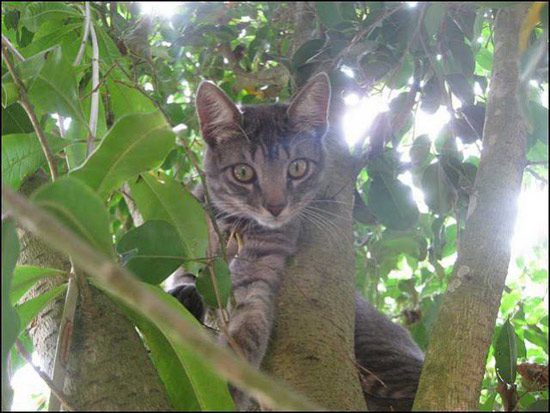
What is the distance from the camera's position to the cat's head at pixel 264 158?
8.73ft

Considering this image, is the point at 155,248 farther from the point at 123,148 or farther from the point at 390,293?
the point at 390,293

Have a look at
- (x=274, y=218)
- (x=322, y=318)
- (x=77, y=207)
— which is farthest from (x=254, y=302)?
(x=77, y=207)

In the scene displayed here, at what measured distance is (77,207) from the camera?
98cm

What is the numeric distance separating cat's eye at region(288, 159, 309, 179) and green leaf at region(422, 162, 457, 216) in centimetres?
96

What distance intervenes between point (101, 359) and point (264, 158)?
1732mm

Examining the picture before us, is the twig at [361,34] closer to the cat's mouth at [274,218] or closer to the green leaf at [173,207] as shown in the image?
the green leaf at [173,207]

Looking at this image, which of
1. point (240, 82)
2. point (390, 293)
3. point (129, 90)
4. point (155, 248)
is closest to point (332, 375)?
point (155, 248)

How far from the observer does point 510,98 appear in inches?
61.7

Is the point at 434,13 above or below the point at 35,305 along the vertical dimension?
above

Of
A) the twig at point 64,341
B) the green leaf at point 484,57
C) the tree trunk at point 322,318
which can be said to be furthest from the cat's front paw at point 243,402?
the green leaf at point 484,57

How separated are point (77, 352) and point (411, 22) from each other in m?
1.09

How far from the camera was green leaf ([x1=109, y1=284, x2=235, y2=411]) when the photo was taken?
114 centimetres

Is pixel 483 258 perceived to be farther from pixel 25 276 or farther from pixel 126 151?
pixel 25 276

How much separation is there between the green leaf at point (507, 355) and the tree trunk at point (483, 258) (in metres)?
0.10
